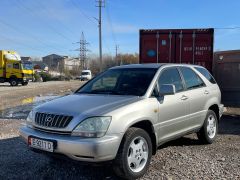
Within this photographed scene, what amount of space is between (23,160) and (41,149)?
134cm

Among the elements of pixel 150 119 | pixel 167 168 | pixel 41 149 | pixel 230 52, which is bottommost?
pixel 167 168

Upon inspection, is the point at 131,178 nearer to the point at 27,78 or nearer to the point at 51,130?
the point at 51,130

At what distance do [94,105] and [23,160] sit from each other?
6.25 ft

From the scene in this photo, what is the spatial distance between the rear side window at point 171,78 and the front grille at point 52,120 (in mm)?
1861

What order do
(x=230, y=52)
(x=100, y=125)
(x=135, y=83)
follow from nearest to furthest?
1. (x=100, y=125)
2. (x=135, y=83)
3. (x=230, y=52)

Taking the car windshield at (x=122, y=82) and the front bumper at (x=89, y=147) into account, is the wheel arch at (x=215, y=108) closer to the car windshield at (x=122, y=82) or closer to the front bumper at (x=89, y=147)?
the car windshield at (x=122, y=82)

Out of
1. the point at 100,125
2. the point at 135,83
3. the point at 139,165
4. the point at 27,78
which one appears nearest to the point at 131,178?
the point at 139,165

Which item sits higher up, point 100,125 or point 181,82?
point 181,82

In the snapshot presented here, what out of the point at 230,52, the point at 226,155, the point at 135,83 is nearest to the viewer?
the point at 135,83

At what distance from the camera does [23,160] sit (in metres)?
6.11

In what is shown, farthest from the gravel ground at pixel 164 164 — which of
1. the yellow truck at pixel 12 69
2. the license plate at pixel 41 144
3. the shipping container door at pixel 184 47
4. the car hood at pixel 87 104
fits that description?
the yellow truck at pixel 12 69

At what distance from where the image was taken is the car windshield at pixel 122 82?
5.79 m

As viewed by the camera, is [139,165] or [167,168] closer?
[139,165]

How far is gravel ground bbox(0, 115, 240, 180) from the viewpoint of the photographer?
5.33m
